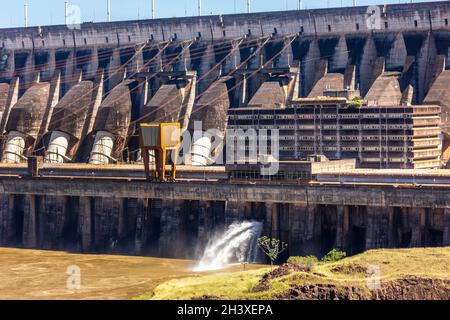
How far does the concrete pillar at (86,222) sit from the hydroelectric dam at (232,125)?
0.49 ft

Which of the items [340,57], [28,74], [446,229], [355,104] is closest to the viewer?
[446,229]

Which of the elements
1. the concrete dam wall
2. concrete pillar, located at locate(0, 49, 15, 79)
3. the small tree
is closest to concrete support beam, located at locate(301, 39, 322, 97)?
the concrete dam wall

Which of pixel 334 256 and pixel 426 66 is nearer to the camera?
pixel 334 256

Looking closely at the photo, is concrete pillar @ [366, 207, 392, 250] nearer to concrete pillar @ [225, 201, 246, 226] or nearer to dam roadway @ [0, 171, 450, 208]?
dam roadway @ [0, 171, 450, 208]

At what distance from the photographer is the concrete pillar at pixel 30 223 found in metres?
104

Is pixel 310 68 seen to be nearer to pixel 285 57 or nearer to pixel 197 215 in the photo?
pixel 285 57

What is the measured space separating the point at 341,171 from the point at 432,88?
66.9 ft

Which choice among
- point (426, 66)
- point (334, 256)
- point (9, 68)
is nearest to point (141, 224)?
point (334, 256)

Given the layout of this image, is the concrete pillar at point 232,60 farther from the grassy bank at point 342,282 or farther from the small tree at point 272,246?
the grassy bank at point 342,282

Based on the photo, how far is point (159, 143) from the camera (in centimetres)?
9638

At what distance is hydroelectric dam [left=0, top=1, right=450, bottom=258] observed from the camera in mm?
89938

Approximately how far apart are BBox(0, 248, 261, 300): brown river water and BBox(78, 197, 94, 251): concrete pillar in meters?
2.33

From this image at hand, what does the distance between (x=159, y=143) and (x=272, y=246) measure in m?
14.6

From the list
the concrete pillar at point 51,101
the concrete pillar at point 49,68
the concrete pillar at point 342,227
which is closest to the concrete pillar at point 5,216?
the concrete pillar at point 51,101
